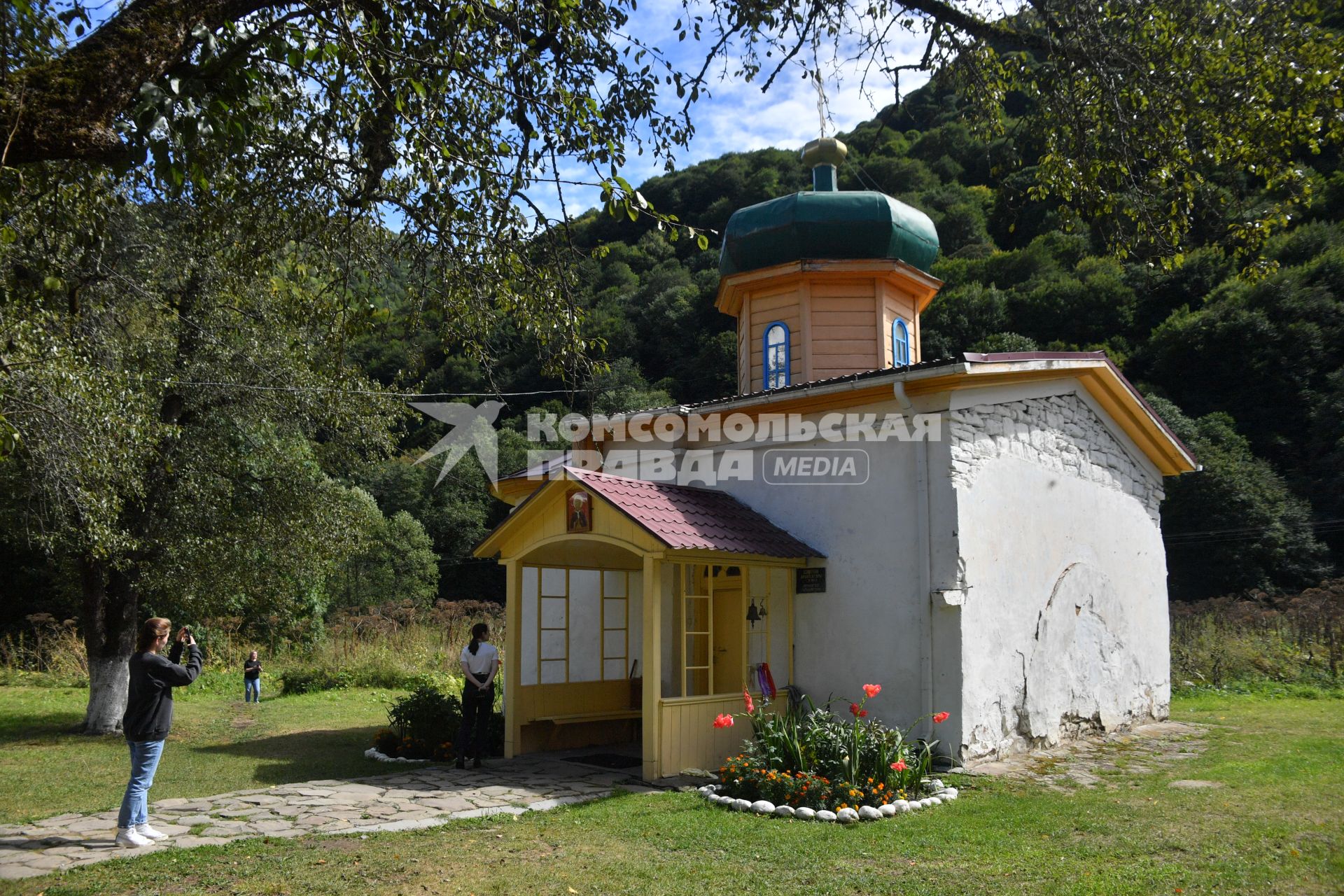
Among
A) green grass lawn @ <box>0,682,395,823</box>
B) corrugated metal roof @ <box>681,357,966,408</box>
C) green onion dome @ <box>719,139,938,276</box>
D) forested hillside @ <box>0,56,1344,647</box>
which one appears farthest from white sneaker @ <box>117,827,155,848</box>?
forested hillside @ <box>0,56,1344,647</box>

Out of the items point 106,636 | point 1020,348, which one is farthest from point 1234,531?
point 106,636

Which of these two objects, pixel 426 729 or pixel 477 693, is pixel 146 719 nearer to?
pixel 477 693

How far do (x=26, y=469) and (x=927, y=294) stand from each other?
39.5 ft

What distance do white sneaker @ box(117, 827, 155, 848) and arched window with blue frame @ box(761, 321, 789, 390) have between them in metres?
9.16

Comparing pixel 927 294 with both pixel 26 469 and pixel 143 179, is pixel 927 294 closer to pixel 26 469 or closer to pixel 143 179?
pixel 143 179

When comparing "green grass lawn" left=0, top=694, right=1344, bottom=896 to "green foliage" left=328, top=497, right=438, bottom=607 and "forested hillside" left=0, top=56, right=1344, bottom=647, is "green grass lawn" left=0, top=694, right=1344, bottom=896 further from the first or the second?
"green foliage" left=328, top=497, right=438, bottom=607

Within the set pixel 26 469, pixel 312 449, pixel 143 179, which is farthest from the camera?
pixel 312 449

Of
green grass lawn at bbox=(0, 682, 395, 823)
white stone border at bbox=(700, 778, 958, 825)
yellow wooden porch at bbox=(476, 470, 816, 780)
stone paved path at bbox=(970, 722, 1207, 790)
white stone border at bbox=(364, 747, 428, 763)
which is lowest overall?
green grass lawn at bbox=(0, 682, 395, 823)

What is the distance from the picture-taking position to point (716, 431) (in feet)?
37.3

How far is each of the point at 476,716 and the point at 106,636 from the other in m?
6.65

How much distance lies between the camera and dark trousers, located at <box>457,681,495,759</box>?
973cm

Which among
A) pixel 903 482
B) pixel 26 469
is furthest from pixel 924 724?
pixel 26 469

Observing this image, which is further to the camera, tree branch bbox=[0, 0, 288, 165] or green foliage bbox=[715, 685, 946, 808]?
green foliage bbox=[715, 685, 946, 808]

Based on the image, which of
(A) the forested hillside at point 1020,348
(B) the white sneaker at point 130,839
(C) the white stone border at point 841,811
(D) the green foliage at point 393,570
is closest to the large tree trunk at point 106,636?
(A) the forested hillside at point 1020,348
